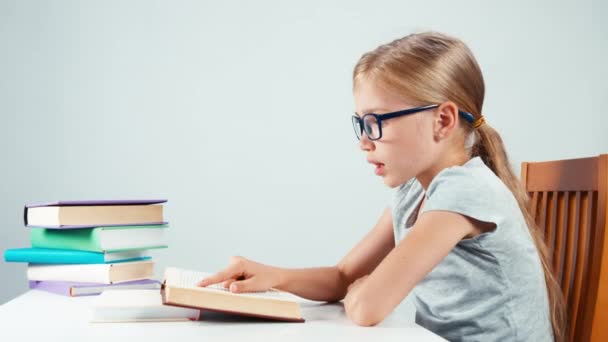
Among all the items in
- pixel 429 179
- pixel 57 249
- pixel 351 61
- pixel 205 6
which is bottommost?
pixel 57 249

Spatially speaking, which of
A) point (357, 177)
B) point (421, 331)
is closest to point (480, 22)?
point (357, 177)

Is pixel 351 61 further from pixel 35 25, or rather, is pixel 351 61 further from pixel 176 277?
pixel 176 277

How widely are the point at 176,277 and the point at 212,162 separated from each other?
5.77 ft

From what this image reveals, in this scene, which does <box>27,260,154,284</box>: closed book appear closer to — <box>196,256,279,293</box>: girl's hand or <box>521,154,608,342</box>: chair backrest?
<box>196,256,279,293</box>: girl's hand

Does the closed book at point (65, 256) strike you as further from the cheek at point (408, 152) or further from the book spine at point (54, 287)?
the cheek at point (408, 152)

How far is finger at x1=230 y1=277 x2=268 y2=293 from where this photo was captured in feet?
3.23

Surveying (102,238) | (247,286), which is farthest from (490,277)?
(102,238)

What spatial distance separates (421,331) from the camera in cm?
88

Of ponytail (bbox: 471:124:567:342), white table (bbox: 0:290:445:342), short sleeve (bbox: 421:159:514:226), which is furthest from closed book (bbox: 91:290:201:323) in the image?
ponytail (bbox: 471:124:567:342)

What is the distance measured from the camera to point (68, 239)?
49.4 inches

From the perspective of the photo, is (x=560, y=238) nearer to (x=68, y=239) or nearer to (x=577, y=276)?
(x=577, y=276)

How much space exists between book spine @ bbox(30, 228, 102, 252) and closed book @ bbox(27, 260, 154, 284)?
36 millimetres

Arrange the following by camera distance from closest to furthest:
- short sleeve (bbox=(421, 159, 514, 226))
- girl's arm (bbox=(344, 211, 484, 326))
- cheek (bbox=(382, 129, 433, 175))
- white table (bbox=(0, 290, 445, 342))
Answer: white table (bbox=(0, 290, 445, 342)) → girl's arm (bbox=(344, 211, 484, 326)) → short sleeve (bbox=(421, 159, 514, 226)) → cheek (bbox=(382, 129, 433, 175))

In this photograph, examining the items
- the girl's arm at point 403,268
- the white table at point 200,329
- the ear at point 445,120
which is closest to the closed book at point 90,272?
the white table at point 200,329
